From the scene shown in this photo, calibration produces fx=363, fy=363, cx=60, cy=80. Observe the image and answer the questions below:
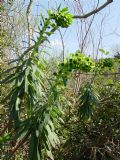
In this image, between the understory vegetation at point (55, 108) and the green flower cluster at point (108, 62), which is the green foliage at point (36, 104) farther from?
the green flower cluster at point (108, 62)

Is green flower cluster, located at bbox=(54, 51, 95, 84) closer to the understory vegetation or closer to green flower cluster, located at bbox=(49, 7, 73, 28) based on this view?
the understory vegetation

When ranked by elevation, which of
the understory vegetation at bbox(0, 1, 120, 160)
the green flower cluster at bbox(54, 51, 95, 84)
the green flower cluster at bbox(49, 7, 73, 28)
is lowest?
the understory vegetation at bbox(0, 1, 120, 160)

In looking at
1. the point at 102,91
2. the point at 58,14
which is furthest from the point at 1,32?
the point at 58,14

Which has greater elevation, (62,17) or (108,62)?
(62,17)

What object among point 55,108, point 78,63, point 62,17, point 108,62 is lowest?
point 55,108

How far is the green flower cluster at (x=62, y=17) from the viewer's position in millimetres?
3674

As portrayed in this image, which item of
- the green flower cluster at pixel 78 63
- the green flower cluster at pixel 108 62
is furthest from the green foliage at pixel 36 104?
the green flower cluster at pixel 108 62

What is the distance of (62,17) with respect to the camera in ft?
12.1

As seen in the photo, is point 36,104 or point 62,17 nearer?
point 62,17

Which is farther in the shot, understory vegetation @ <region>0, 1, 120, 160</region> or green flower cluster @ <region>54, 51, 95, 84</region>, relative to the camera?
understory vegetation @ <region>0, 1, 120, 160</region>

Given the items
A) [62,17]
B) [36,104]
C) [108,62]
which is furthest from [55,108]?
[108,62]

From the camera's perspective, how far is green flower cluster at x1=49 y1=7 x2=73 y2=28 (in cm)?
367

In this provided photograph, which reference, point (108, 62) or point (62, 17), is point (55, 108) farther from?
point (108, 62)

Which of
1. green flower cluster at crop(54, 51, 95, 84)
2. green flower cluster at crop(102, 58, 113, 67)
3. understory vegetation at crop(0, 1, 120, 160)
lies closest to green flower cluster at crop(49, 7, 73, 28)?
understory vegetation at crop(0, 1, 120, 160)
